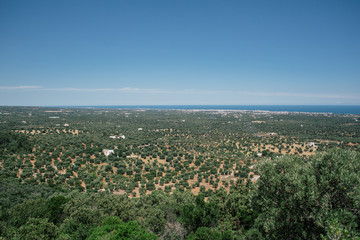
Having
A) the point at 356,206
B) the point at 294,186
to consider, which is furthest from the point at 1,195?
the point at 356,206

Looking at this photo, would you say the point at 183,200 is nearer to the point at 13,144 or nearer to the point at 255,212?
the point at 255,212

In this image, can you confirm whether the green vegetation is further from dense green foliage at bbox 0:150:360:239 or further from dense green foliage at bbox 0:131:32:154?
dense green foliage at bbox 0:131:32:154

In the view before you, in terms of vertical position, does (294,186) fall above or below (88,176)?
above

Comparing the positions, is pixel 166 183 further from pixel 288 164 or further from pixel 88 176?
pixel 288 164

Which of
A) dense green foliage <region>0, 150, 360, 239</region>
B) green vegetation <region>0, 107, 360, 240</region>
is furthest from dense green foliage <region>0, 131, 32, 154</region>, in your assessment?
dense green foliage <region>0, 150, 360, 239</region>

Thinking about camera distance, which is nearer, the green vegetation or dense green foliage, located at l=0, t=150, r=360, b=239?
dense green foliage, located at l=0, t=150, r=360, b=239

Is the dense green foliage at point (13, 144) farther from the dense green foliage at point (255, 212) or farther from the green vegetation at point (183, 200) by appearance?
the dense green foliage at point (255, 212)

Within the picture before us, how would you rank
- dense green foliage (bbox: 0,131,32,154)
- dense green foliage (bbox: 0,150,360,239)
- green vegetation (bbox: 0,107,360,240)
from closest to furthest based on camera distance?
dense green foliage (bbox: 0,150,360,239), green vegetation (bbox: 0,107,360,240), dense green foliage (bbox: 0,131,32,154)

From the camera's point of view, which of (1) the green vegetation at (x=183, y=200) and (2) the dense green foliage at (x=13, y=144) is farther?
(2) the dense green foliage at (x=13, y=144)

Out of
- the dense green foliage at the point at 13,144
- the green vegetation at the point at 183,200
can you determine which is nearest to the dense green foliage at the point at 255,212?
the green vegetation at the point at 183,200

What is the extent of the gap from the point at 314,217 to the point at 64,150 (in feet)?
186

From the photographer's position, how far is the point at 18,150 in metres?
47.6

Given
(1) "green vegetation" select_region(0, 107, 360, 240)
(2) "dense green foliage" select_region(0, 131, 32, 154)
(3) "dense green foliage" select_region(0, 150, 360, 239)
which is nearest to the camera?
(3) "dense green foliage" select_region(0, 150, 360, 239)

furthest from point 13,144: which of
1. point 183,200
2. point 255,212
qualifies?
point 255,212
